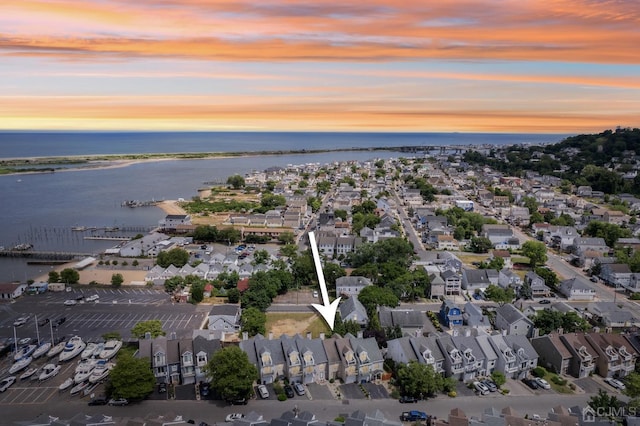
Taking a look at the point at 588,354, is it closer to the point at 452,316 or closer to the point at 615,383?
the point at 615,383

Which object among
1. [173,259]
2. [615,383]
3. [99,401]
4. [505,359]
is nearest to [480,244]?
[615,383]

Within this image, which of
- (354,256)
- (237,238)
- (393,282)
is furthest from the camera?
(237,238)

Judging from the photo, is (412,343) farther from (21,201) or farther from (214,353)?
(21,201)

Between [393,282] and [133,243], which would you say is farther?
[133,243]

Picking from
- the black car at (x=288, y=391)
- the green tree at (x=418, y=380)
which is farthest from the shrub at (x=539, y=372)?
the black car at (x=288, y=391)

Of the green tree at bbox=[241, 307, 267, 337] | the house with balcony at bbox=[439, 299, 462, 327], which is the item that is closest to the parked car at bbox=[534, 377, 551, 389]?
the house with balcony at bbox=[439, 299, 462, 327]

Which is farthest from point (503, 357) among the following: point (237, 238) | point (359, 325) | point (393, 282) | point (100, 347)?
point (237, 238)

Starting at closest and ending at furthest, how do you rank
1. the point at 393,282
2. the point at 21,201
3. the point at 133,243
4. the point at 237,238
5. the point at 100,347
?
the point at 100,347 → the point at 393,282 → the point at 133,243 → the point at 237,238 → the point at 21,201
